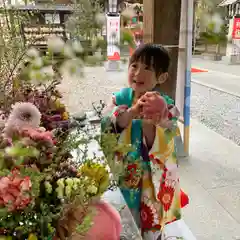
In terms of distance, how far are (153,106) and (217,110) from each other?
316 cm

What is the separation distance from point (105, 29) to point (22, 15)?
0.20m

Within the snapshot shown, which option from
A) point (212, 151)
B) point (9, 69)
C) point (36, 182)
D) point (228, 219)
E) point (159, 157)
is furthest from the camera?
point (212, 151)

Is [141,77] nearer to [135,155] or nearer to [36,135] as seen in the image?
[135,155]

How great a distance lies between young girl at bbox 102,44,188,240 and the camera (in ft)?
2.25

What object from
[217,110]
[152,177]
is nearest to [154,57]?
[152,177]

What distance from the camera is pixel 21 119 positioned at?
0.41 metres

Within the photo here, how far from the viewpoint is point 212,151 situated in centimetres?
241

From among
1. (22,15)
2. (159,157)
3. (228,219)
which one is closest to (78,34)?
(22,15)

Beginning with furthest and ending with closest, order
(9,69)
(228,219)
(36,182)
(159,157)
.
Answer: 1. (228,219)
2. (159,157)
3. (9,69)
4. (36,182)

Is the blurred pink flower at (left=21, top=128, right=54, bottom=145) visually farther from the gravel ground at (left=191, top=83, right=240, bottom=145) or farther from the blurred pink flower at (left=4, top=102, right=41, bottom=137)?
the gravel ground at (left=191, top=83, right=240, bottom=145)

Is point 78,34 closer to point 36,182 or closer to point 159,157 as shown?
point 36,182

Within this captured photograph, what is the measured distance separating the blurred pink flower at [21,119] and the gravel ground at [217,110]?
8.15ft

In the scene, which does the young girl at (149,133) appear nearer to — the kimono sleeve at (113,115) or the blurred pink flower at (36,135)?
the kimono sleeve at (113,115)

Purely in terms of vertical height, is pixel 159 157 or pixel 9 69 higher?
pixel 9 69
